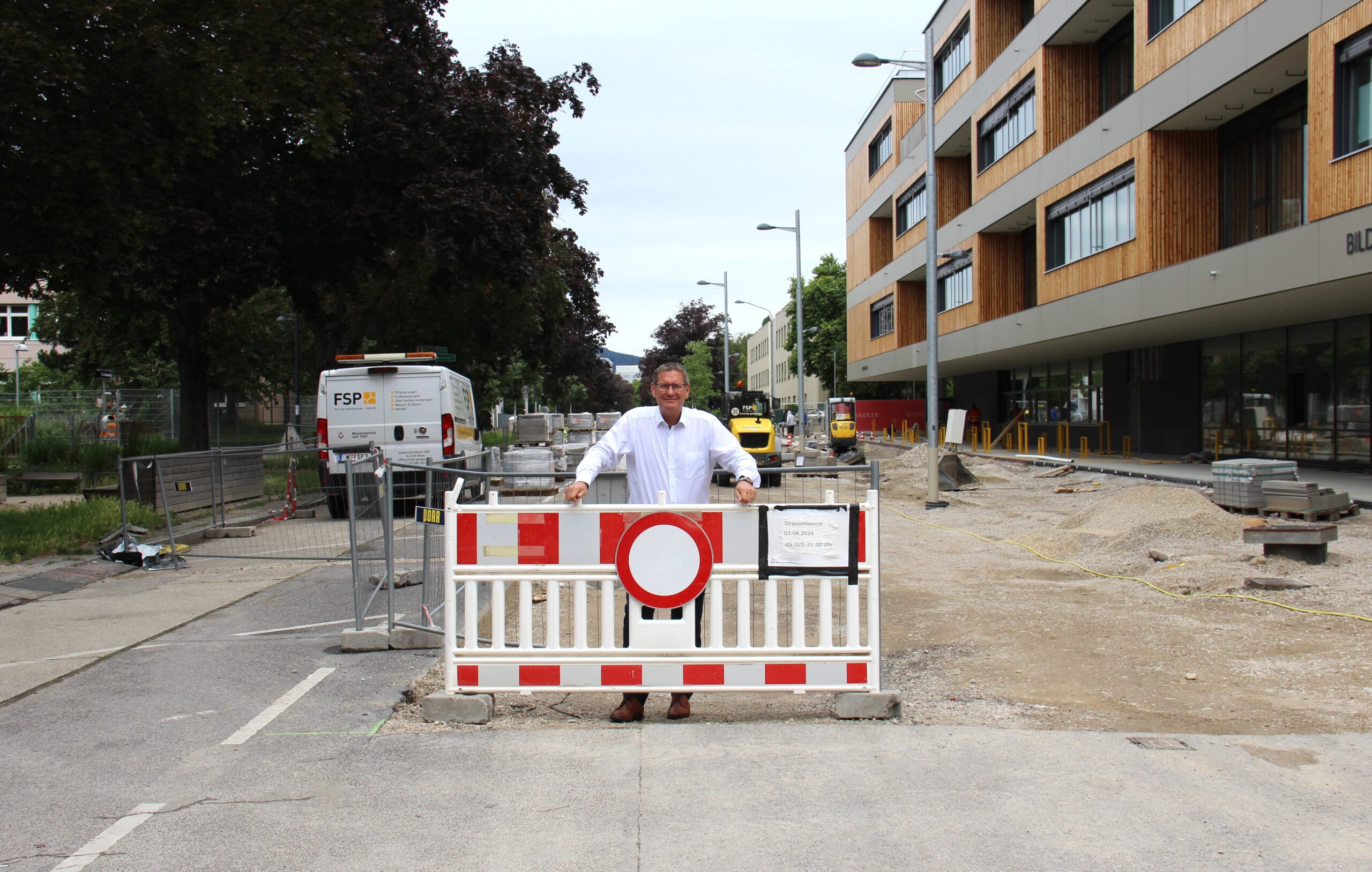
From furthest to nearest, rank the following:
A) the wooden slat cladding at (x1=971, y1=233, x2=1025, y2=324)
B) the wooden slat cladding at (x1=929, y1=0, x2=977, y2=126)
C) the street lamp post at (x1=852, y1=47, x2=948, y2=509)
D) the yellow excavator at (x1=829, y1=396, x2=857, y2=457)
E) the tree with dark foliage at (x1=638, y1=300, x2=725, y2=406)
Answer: the tree with dark foliage at (x1=638, y1=300, x2=725, y2=406) < the yellow excavator at (x1=829, y1=396, x2=857, y2=457) < the wooden slat cladding at (x1=971, y1=233, x2=1025, y2=324) < the wooden slat cladding at (x1=929, y1=0, x2=977, y2=126) < the street lamp post at (x1=852, y1=47, x2=948, y2=509)

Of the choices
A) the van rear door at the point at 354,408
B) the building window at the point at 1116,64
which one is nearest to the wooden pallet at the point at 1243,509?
the van rear door at the point at 354,408

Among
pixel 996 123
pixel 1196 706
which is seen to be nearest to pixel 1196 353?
pixel 996 123

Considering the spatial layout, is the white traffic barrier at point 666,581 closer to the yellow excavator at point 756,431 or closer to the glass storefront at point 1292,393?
the yellow excavator at point 756,431

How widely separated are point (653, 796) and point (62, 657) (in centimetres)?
511

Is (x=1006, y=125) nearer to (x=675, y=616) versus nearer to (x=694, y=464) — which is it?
(x=694, y=464)

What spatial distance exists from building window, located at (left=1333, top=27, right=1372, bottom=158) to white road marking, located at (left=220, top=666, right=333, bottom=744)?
17.0 m

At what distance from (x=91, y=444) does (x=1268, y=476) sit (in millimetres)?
25919

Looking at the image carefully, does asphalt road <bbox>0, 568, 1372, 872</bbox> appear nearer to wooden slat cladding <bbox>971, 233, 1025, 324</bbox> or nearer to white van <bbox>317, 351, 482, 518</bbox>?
white van <bbox>317, 351, 482, 518</bbox>

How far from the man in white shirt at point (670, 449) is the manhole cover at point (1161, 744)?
222 centimetres

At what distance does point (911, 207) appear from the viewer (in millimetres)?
44531

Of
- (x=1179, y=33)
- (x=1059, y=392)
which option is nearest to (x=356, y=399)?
(x=1179, y=33)

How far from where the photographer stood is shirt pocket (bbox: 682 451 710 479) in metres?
5.67

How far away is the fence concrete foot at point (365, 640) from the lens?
7.24 metres

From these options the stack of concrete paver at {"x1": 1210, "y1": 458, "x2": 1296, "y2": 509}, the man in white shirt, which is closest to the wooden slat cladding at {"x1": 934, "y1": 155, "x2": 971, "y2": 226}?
the stack of concrete paver at {"x1": 1210, "y1": 458, "x2": 1296, "y2": 509}
